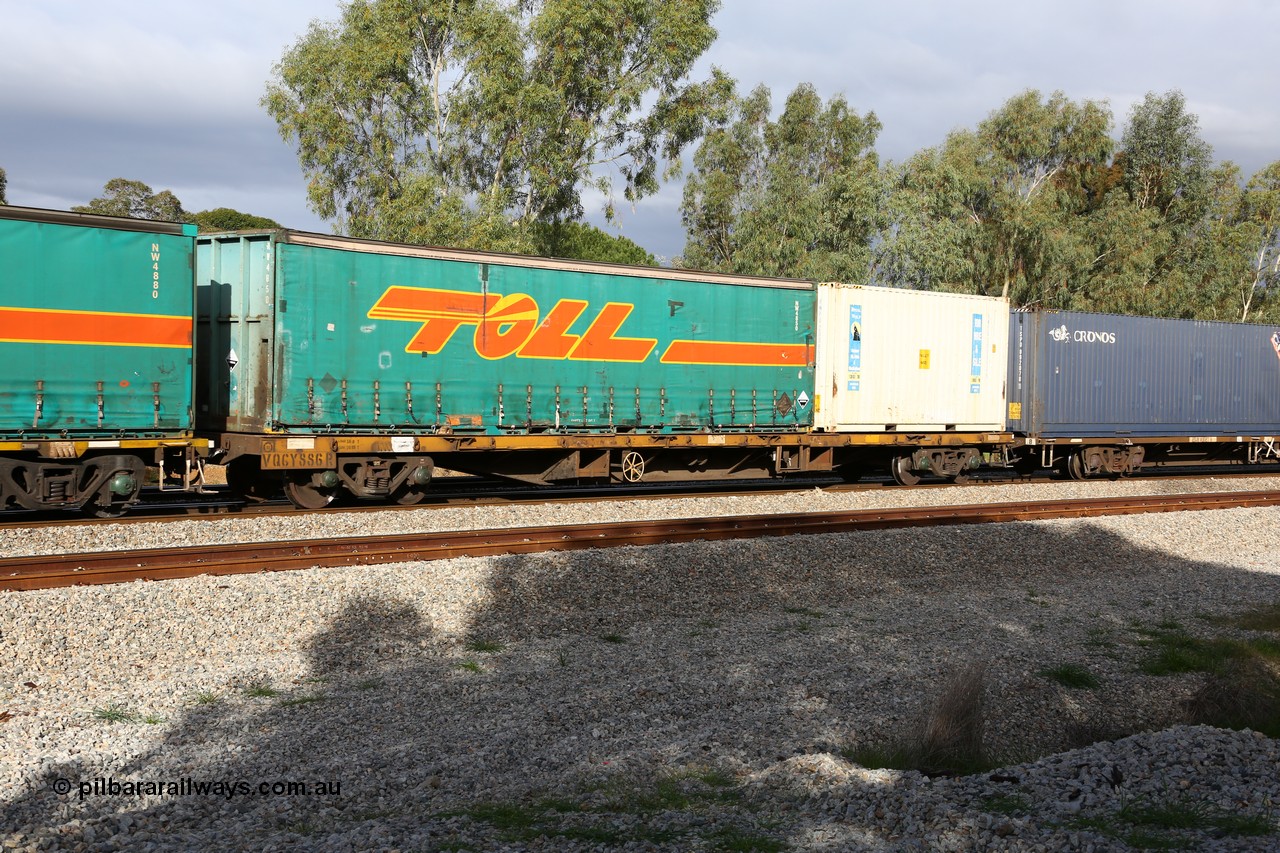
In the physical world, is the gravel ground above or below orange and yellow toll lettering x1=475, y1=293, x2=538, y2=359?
below

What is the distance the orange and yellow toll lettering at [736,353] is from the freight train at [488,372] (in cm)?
4

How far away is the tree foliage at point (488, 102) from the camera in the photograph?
31438 millimetres

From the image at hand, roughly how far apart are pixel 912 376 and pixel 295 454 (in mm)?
11476

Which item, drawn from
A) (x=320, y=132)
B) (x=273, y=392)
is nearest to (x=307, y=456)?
(x=273, y=392)

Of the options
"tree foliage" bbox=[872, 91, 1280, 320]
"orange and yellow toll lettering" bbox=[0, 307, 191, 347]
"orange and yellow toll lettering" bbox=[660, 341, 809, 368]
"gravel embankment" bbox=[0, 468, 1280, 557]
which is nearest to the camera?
"gravel embankment" bbox=[0, 468, 1280, 557]

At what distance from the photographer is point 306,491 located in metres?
14.8

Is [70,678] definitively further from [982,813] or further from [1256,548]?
[1256,548]

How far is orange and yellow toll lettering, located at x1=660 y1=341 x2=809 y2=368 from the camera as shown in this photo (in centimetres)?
1738

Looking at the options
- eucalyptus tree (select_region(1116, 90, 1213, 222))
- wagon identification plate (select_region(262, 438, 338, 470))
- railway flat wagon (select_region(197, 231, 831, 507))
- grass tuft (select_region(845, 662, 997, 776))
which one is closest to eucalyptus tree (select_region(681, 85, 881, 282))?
eucalyptus tree (select_region(1116, 90, 1213, 222))

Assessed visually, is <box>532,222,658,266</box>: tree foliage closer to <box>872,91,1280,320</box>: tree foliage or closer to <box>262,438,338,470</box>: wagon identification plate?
<box>872,91,1280,320</box>: tree foliage

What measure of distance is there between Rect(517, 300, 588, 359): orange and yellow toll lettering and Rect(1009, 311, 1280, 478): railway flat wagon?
9956 millimetres

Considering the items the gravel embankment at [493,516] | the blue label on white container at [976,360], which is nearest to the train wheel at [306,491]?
the gravel embankment at [493,516]

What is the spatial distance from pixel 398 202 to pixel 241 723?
25.2 m

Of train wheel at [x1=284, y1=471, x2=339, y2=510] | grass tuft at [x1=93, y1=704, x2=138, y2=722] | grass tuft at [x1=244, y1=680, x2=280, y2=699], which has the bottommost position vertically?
grass tuft at [x1=244, y1=680, x2=280, y2=699]
